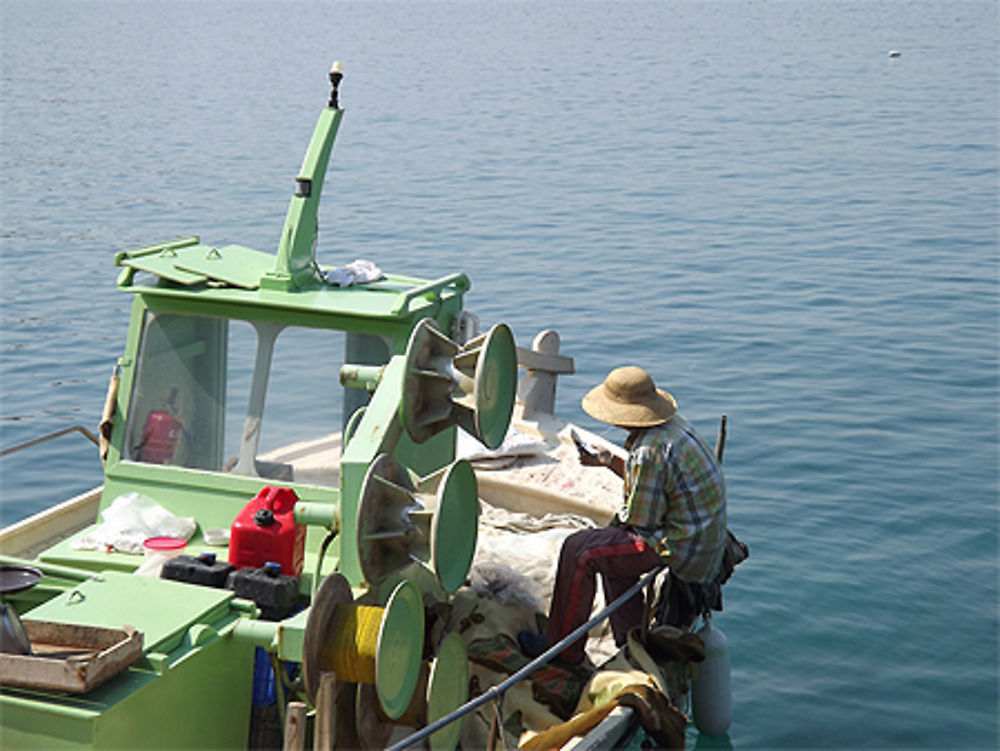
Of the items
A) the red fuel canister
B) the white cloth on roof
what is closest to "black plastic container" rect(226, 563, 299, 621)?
the red fuel canister

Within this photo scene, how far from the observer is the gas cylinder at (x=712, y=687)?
297 inches

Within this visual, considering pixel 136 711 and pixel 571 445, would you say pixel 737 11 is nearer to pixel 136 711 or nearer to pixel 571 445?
pixel 571 445

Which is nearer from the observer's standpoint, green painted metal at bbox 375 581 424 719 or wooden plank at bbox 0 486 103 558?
green painted metal at bbox 375 581 424 719

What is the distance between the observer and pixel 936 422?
1534cm

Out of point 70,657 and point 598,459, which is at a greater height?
point 598,459

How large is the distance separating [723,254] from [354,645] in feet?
59.8

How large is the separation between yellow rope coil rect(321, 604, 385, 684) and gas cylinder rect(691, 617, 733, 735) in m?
2.92

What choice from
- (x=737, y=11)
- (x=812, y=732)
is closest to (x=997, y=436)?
(x=812, y=732)

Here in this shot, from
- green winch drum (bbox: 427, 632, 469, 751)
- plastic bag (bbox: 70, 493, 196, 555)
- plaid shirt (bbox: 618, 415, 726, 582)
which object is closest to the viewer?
green winch drum (bbox: 427, 632, 469, 751)

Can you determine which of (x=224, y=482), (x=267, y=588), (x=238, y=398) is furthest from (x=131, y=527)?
(x=267, y=588)

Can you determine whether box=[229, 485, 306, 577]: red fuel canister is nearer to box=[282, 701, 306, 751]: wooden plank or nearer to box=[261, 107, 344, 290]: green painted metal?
box=[282, 701, 306, 751]: wooden plank

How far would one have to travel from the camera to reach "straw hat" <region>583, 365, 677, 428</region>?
6719 millimetres

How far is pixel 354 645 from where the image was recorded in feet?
16.9

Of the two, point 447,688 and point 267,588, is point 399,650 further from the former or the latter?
point 267,588
